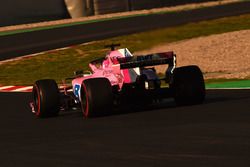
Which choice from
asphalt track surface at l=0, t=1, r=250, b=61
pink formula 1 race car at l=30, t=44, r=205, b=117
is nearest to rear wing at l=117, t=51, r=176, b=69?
pink formula 1 race car at l=30, t=44, r=205, b=117

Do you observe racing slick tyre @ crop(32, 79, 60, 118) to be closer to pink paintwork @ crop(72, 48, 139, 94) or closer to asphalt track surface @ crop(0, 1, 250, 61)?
pink paintwork @ crop(72, 48, 139, 94)

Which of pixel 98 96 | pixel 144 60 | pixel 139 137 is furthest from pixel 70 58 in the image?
pixel 139 137

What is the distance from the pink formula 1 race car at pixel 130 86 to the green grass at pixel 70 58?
7013 mm

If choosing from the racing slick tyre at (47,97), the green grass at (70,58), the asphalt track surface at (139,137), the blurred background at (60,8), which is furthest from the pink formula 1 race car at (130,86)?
the blurred background at (60,8)

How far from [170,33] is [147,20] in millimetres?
22615

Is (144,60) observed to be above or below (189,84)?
above

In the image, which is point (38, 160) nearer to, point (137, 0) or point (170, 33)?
point (170, 33)

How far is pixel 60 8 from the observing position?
1734 inches

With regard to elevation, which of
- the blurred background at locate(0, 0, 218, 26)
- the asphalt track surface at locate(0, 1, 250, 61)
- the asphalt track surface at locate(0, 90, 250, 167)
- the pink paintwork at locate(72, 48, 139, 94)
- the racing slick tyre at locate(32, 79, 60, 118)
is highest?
the blurred background at locate(0, 0, 218, 26)

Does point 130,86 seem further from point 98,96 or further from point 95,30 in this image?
point 95,30

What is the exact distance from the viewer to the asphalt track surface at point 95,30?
33406 millimetres

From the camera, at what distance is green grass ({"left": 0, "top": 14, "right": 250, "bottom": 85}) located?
25.5m

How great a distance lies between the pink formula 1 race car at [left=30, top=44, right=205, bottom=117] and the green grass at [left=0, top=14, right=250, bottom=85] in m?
7.01

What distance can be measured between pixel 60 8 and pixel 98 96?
3079cm
